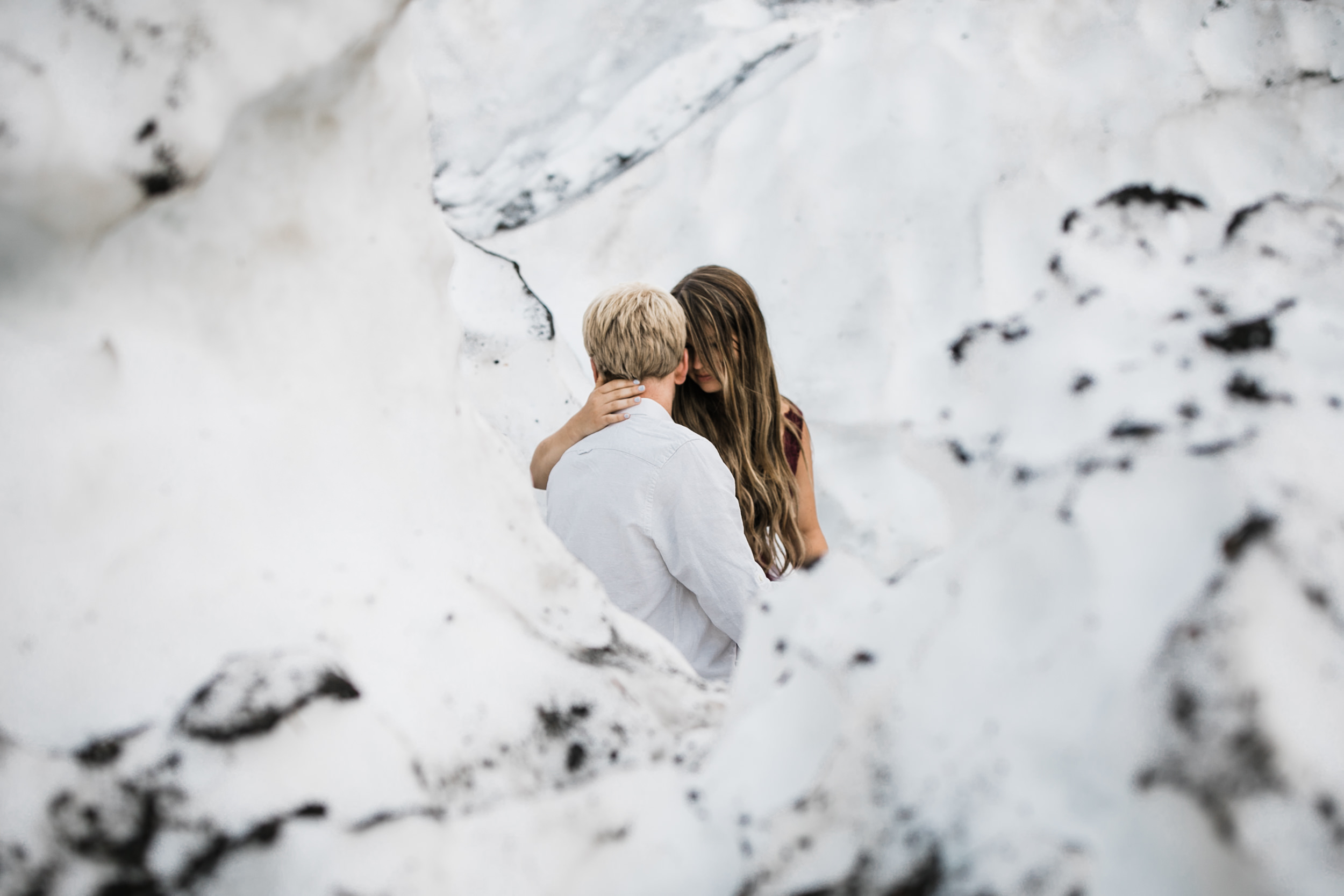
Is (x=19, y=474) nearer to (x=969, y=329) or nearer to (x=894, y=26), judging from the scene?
(x=969, y=329)

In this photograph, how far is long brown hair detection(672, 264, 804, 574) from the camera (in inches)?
65.3

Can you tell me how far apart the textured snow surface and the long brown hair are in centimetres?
72

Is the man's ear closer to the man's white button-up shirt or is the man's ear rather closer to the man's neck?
the man's neck

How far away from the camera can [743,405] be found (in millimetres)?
1698

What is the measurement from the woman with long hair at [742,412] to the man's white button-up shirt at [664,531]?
336 millimetres

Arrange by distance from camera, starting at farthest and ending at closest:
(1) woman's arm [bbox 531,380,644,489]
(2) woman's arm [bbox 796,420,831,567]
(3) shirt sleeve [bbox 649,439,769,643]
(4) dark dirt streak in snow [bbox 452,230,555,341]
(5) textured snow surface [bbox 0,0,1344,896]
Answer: (4) dark dirt streak in snow [bbox 452,230,555,341] → (2) woman's arm [bbox 796,420,831,567] → (1) woman's arm [bbox 531,380,644,489] → (3) shirt sleeve [bbox 649,439,769,643] → (5) textured snow surface [bbox 0,0,1344,896]

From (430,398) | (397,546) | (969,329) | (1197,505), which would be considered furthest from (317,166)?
(1197,505)

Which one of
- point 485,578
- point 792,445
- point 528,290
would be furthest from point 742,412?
point 485,578

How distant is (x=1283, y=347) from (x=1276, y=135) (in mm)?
1326

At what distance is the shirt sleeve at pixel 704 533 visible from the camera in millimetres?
1235

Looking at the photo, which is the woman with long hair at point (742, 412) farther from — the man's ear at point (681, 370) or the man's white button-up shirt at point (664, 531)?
the man's white button-up shirt at point (664, 531)

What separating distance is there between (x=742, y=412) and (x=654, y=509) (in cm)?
50

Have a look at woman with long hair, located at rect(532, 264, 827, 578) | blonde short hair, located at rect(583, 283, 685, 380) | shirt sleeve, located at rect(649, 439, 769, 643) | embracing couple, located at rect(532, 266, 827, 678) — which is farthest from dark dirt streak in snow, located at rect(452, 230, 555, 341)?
shirt sleeve, located at rect(649, 439, 769, 643)

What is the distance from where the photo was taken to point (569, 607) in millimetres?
929
